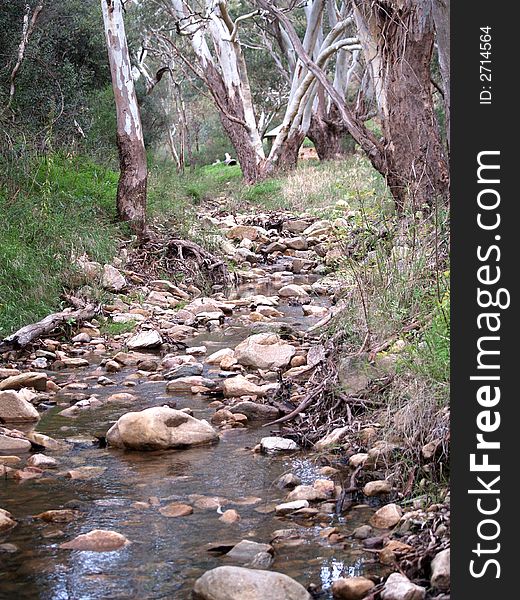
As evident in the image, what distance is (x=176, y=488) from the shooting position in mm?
3707

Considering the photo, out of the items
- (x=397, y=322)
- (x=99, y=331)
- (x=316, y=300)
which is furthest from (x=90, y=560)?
(x=316, y=300)

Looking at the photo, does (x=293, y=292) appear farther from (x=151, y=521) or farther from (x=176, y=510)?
(x=151, y=521)

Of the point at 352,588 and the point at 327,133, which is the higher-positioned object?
the point at 327,133

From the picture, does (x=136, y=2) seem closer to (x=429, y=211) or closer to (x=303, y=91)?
(x=303, y=91)

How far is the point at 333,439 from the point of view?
4.11 m

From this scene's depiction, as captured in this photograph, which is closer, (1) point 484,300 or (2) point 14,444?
(1) point 484,300

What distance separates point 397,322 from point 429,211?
1.12 m

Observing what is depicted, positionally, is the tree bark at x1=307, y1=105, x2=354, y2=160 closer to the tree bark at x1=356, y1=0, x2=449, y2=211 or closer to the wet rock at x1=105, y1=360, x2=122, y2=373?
the tree bark at x1=356, y1=0, x2=449, y2=211

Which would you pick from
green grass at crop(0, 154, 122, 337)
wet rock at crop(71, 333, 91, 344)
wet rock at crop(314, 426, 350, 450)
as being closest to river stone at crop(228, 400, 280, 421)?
wet rock at crop(314, 426, 350, 450)

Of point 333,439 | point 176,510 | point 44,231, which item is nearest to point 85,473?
point 176,510

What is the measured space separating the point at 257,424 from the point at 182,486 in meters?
1.03

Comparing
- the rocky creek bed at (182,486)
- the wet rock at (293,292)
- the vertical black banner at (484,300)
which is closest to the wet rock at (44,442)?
the rocky creek bed at (182,486)

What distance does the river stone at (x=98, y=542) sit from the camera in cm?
305

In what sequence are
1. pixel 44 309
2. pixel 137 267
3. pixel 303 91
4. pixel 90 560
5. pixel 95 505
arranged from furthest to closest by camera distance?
1. pixel 303 91
2. pixel 137 267
3. pixel 44 309
4. pixel 95 505
5. pixel 90 560
